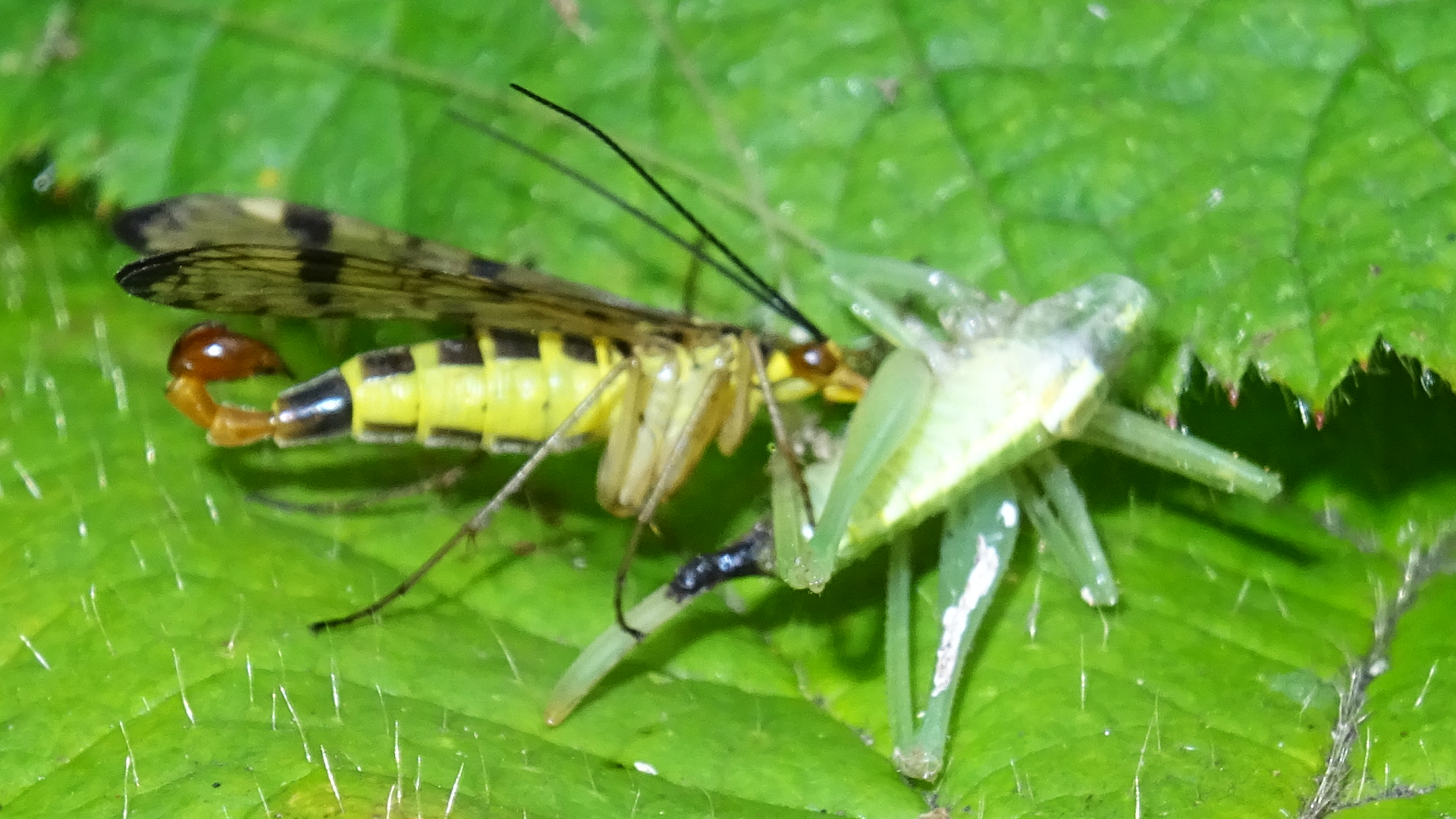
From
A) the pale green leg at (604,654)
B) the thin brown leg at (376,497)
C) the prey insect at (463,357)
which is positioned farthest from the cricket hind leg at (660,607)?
the thin brown leg at (376,497)

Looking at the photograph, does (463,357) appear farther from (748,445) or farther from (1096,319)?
(1096,319)

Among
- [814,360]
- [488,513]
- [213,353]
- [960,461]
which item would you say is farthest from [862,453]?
[213,353]

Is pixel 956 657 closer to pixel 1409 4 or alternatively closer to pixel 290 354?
pixel 1409 4

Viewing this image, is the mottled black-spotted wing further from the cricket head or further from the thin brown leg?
the cricket head

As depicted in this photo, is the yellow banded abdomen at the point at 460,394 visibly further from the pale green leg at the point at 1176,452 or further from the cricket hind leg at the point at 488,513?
the pale green leg at the point at 1176,452

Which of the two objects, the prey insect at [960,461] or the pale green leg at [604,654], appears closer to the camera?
the pale green leg at [604,654]

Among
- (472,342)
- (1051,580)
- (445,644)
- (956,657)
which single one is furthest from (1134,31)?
(445,644)

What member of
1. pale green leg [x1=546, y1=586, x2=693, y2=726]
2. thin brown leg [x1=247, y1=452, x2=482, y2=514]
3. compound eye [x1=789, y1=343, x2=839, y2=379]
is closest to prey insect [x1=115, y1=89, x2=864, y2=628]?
compound eye [x1=789, y1=343, x2=839, y2=379]

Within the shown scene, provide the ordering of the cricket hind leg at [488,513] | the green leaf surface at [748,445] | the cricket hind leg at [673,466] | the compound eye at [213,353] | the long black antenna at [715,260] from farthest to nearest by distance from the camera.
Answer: the compound eye at [213,353] < the long black antenna at [715,260] < the cricket hind leg at [673,466] < the cricket hind leg at [488,513] < the green leaf surface at [748,445]
